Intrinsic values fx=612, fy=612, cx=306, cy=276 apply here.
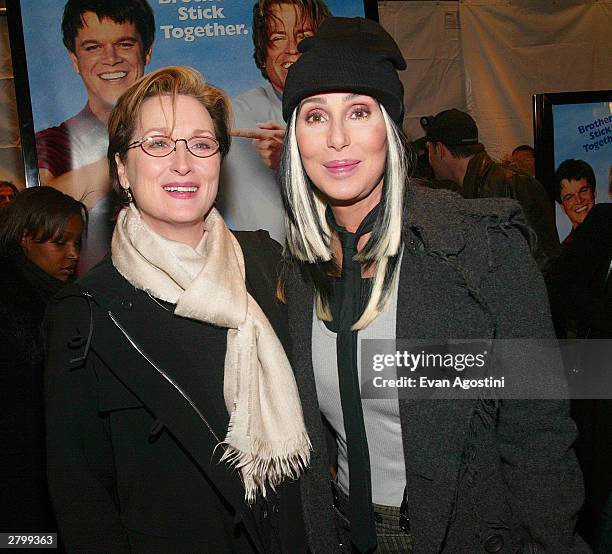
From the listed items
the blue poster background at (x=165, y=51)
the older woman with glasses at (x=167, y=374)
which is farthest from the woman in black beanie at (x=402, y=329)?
the blue poster background at (x=165, y=51)

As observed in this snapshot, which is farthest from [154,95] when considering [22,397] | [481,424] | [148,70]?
[148,70]

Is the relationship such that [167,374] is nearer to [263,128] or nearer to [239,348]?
[239,348]

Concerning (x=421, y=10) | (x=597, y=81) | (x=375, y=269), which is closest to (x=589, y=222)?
(x=375, y=269)

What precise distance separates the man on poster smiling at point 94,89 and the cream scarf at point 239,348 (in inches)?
45.7

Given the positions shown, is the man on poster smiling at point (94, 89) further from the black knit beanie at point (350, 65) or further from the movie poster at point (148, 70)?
the black knit beanie at point (350, 65)

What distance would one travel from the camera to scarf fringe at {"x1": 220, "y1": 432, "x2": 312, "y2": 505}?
1.48m

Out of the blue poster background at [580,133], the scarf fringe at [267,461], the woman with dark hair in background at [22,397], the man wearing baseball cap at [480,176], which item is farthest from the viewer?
the blue poster background at [580,133]

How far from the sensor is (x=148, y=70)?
8.79 feet

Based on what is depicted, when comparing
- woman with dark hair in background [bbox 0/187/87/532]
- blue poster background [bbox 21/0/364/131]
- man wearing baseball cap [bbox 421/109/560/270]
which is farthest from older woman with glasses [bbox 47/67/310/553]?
man wearing baseball cap [bbox 421/109/560/270]

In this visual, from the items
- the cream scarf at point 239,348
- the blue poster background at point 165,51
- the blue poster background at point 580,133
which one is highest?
the blue poster background at point 165,51

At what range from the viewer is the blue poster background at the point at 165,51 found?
266 cm

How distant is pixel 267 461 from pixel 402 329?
0.48m

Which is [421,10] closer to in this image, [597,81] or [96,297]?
[597,81]

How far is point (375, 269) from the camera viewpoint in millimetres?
1508
